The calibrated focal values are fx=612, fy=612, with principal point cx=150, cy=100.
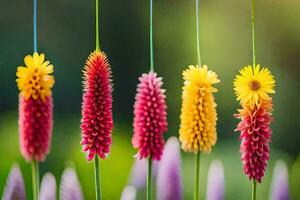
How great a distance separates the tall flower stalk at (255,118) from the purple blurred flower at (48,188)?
62 cm

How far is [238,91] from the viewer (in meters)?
1.99

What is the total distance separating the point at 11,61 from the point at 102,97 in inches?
12.5

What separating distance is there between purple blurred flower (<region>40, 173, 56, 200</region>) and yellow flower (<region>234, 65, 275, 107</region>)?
26.0 inches

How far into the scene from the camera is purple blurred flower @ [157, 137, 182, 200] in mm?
1989

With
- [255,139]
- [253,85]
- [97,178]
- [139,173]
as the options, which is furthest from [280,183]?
[97,178]

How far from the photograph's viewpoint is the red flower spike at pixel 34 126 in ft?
6.11

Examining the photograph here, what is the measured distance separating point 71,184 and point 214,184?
47 centimetres

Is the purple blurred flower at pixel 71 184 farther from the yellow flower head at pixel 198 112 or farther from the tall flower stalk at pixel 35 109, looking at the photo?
the yellow flower head at pixel 198 112

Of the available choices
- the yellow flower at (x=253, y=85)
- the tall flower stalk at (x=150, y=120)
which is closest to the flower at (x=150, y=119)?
the tall flower stalk at (x=150, y=120)

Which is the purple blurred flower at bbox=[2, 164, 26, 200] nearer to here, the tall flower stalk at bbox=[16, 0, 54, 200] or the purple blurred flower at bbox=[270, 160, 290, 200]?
the tall flower stalk at bbox=[16, 0, 54, 200]

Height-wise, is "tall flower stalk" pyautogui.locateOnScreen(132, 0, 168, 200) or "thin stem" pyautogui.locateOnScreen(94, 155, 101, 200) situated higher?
"tall flower stalk" pyautogui.locateOnScreen(132, 0, 168, 200)

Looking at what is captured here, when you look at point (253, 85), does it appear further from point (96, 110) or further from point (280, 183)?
point (96, 110)

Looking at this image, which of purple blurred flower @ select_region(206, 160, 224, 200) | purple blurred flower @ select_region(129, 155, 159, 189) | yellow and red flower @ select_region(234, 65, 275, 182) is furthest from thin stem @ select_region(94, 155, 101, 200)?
yellow and red flower @ select_region(234, 65, 275, 182)

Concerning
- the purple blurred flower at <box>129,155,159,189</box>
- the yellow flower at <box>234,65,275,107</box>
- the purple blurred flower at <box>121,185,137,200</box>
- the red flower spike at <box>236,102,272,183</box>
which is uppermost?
the yellow flower at <box>234,65,275,107</box>
